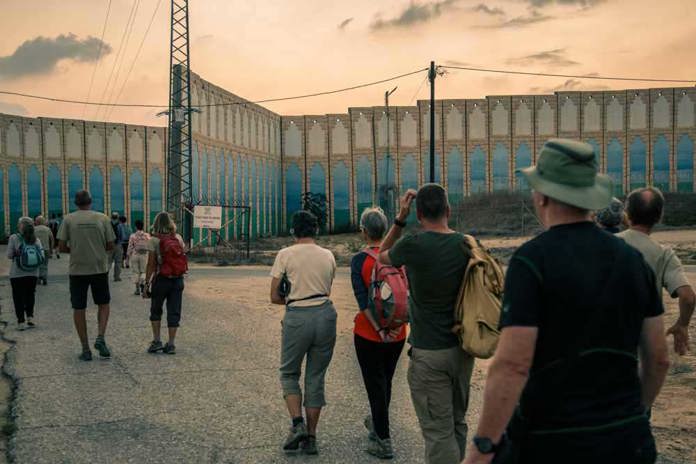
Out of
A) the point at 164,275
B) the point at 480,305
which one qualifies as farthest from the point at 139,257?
the point at 480,305

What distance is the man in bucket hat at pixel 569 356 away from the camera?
2449mm

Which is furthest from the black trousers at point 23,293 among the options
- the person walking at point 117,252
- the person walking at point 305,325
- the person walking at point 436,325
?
the person walking at point 436,325

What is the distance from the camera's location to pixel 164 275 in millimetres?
9344

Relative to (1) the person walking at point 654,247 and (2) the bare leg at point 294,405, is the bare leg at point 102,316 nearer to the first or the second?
(2) the bare leg at point 294,405

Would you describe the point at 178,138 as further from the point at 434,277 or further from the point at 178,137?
the point at 434,277

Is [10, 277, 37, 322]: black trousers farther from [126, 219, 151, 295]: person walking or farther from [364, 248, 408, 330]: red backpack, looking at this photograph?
[364, 248, 408, 330]: red backpack

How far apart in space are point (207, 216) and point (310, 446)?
2423 centimetres

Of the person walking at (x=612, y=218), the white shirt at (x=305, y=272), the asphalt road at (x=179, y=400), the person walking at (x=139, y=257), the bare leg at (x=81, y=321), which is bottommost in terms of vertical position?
the asphalt road at (x=179, y=400)

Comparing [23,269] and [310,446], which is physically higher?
[23,269]

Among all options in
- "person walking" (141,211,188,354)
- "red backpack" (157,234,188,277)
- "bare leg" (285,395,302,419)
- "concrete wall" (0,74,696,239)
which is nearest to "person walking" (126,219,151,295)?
"person walking" (141,211,188,354)

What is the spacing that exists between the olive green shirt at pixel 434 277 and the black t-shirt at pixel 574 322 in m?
1.75

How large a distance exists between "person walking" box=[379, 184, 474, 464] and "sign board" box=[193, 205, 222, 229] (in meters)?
25.1

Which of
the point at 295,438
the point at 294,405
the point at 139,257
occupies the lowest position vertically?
the point at 295,438

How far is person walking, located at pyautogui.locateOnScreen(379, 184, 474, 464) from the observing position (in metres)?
4.30
